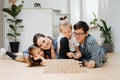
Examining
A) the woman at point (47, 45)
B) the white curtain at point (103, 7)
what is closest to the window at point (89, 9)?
the white curtain at point (103, 7)

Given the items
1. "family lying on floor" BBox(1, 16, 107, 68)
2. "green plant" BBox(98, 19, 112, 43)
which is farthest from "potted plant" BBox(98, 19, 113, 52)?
"family lying on floor" BBox(1, 16, 107, 68)

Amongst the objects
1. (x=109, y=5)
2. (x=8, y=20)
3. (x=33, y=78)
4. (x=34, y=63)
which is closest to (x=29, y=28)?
(x=8, y=20)

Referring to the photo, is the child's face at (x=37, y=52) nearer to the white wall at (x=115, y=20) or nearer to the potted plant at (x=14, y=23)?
the white wall at (x=115, y=20)

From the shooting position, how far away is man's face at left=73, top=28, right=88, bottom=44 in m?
1.41

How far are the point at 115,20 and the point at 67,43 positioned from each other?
5.11 feet

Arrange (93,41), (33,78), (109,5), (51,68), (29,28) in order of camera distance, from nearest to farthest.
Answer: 1. (33,78)
2. (51,68)
3. (93,41)
4. (109,5)
5. (29,28)

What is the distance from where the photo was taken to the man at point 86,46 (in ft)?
4.65

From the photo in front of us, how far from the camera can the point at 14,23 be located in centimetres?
432

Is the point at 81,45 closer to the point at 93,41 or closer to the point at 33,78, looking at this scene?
the point at 93,41

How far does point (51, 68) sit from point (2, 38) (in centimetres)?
316

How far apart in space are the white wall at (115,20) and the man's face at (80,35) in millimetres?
1450

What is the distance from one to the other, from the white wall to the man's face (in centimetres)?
145

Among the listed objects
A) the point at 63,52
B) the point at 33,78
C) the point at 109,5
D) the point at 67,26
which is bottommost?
the point at 33,78

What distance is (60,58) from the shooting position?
58.5 inches
